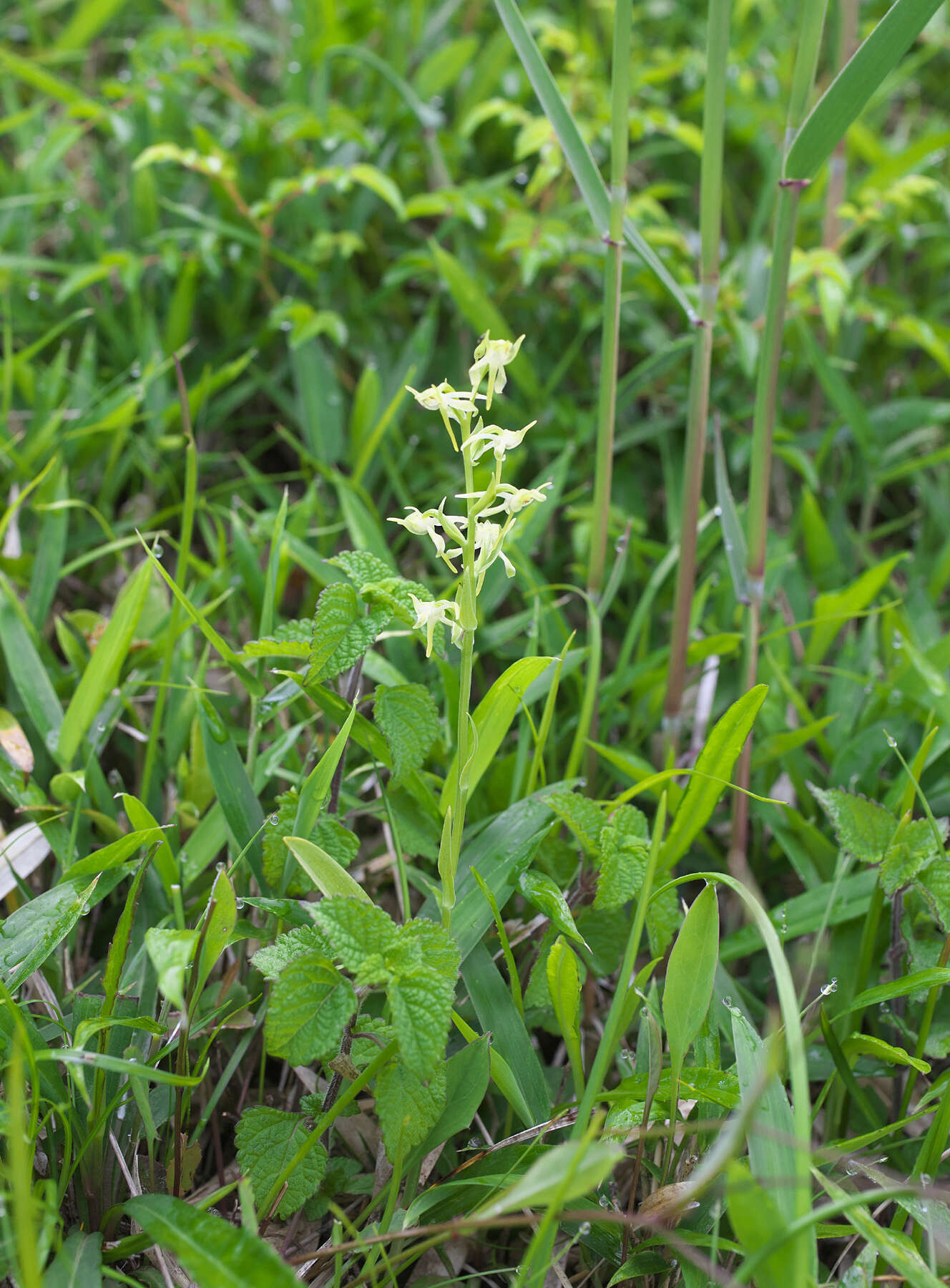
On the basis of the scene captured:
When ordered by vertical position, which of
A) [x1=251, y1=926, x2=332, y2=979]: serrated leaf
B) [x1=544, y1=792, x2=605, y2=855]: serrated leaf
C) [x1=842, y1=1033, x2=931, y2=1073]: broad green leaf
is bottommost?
[x1=842, y1=1033, x2=931, y2=1073]: broad green leaf

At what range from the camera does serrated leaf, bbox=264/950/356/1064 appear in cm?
81

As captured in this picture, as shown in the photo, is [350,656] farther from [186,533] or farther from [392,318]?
[392,318]

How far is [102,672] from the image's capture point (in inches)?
50.3

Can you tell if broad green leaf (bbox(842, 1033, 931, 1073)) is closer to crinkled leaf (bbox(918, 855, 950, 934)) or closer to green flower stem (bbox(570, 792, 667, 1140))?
crinkled leaf (bbox(918, 855, 950, 934))

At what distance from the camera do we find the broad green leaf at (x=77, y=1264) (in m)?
0.84

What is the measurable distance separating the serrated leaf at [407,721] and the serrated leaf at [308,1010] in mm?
243

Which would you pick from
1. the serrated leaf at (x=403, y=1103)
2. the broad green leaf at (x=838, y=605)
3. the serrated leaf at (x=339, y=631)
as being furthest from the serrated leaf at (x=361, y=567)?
the broad green leaf at (x=838, y=605)

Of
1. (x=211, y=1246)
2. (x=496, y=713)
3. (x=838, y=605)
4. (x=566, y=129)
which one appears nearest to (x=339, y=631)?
(x=496, y=713)

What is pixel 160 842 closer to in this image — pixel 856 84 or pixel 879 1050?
pixel 879 1050

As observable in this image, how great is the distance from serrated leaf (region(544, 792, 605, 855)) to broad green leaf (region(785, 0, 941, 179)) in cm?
76

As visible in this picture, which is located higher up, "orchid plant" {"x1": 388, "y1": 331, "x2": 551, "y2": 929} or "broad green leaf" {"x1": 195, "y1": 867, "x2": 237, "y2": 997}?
"orchid plant" {"x1": 388, "y1": 331, "x2": 551, "y2": 929}

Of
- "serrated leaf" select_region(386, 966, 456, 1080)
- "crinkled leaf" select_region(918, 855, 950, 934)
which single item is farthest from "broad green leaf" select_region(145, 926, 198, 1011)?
"crinkled leaf" select_region(918, 855, 950, 934)

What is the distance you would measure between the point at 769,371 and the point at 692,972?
27.9 inches

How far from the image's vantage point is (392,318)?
2141mm
